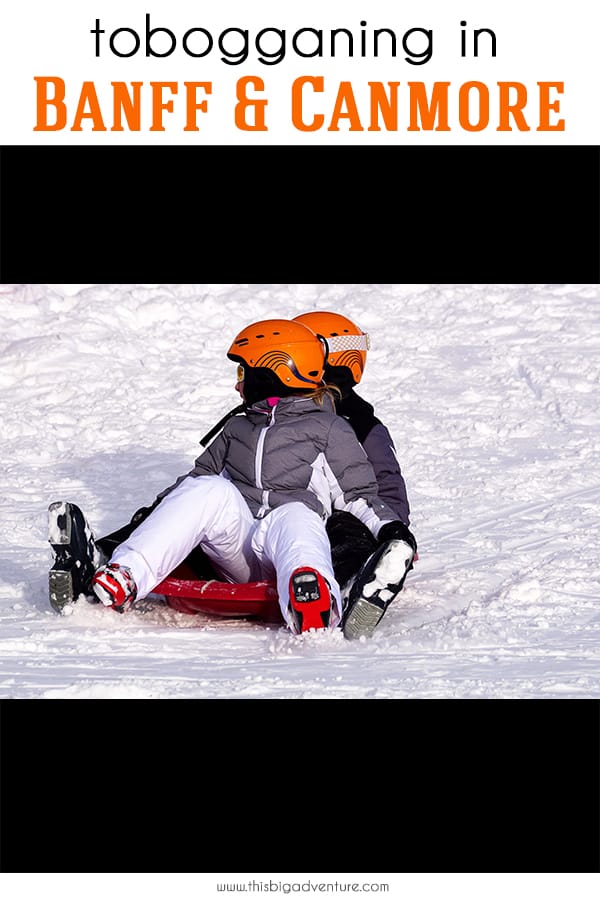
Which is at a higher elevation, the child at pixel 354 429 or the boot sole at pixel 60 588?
the child at pixel 354 429

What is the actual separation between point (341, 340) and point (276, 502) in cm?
114

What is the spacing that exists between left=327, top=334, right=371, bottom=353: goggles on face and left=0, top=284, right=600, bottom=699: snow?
45.9 inches

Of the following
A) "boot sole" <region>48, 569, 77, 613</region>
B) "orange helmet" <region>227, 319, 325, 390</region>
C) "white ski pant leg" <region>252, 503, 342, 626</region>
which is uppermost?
"orange helmet" <region>227, 319, 325, 390</region>

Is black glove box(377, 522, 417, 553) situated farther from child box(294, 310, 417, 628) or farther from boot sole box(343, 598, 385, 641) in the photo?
boot sole box(343, 598, 385, 641)

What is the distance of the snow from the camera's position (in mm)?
5270

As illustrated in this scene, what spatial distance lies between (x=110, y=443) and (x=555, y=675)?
17.8ft

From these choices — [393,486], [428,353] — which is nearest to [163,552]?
[393,486]

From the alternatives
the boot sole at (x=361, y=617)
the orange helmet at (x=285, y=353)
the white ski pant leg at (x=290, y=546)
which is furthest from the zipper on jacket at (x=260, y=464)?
the boot sole at (x=361, y=617)

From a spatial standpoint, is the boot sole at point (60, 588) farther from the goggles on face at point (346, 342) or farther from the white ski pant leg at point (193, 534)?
the goggles on face at point (346, 342)

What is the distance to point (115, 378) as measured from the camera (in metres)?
11.2

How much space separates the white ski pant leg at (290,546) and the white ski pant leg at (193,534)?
0.09 m

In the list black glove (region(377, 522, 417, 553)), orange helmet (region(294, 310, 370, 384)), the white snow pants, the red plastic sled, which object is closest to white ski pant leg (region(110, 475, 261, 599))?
the white snow pants

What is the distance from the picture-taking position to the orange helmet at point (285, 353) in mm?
A: 6293

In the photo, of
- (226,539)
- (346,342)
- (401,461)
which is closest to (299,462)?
(226,539)
